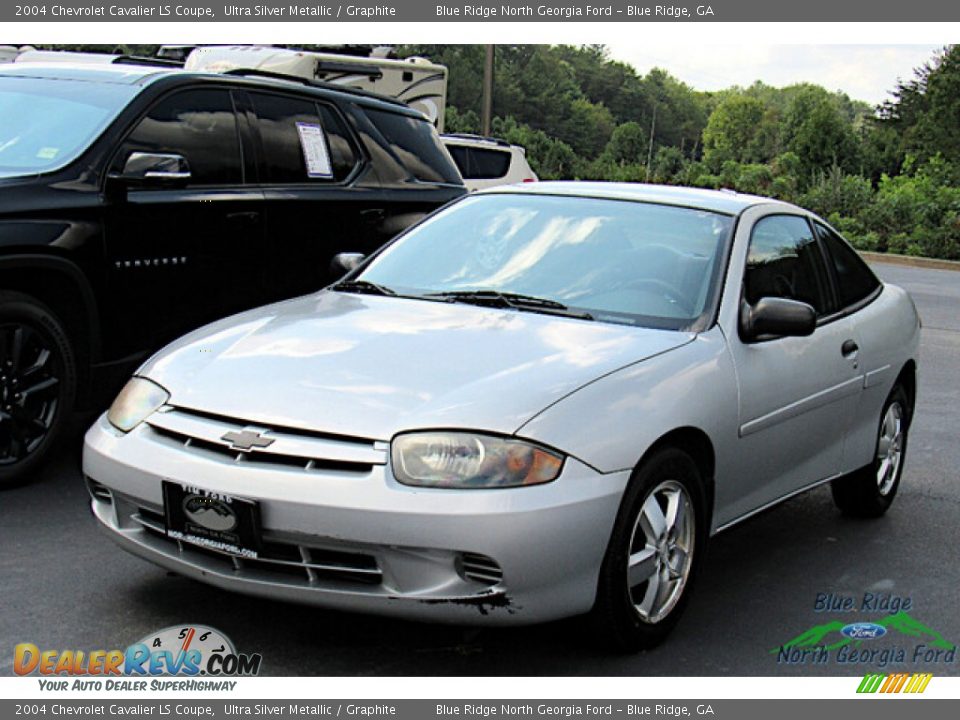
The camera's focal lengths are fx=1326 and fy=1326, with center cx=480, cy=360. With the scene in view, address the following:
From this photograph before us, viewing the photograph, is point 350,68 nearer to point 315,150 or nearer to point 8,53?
point 8,53

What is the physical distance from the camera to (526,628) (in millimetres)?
4391

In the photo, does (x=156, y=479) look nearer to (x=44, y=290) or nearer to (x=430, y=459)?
(x=430, y=459)

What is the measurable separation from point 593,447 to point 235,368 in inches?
46.9

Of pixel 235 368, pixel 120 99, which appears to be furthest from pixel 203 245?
pixel 235 368

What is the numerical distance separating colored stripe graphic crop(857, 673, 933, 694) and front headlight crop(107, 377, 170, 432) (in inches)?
93.2

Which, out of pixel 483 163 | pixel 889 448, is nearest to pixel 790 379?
pixel 889 448

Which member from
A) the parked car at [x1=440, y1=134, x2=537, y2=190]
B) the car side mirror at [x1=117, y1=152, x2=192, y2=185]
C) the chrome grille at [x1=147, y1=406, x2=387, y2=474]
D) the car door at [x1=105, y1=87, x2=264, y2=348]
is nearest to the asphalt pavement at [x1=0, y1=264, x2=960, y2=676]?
the chrome grille at [x1=147, y1=406, x2=387, y2=474]

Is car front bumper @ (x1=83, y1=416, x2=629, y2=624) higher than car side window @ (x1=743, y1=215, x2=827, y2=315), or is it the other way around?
car side window @ (x1=743, y1=215, x2=827, y2=315)

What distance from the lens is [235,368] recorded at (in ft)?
13.9

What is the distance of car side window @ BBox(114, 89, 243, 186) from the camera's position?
6.40 m

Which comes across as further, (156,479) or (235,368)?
(235,368)

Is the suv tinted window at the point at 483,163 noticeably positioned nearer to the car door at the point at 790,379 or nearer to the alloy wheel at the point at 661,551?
the car door at the point at 790,379

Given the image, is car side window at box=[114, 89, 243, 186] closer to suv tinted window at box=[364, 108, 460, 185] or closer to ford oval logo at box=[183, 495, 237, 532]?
suv tinted window at box=[364, 108, 460, 185]

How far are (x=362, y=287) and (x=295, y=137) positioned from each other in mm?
2269
